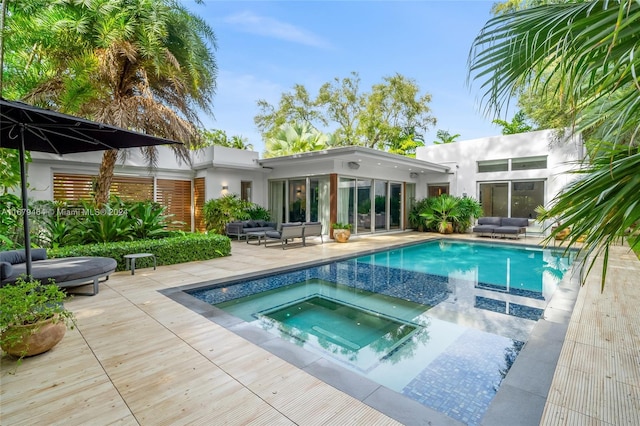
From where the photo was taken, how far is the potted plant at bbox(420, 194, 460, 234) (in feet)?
49.9

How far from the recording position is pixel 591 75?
5.80 feet

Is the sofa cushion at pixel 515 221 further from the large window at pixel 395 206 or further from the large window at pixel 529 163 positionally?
the large window at pixel 395 206

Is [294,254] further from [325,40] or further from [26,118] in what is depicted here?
[325,40]

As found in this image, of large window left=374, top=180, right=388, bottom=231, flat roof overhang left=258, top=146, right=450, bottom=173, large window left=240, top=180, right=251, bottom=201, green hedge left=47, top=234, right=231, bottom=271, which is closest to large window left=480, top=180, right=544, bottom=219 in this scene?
flat roof overhang left=258, top=146, right=450, bottom=173

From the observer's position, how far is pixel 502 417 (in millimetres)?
2318

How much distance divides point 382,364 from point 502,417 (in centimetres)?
141

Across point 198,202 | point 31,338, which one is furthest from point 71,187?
point 31,338

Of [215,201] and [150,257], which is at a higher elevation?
[215,201]

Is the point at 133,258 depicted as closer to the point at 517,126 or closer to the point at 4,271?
the point at 4,271

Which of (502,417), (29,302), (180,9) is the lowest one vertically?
(502,417)

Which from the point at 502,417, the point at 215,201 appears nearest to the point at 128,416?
the point at 502,417

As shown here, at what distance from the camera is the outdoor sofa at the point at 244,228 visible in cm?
1218

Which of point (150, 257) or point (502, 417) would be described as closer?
point (502, 417)

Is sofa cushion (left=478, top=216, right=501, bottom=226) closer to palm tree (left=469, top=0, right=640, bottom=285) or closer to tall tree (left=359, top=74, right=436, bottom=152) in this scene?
tall tree (left=359, top=74, right=436, bottom=152)
